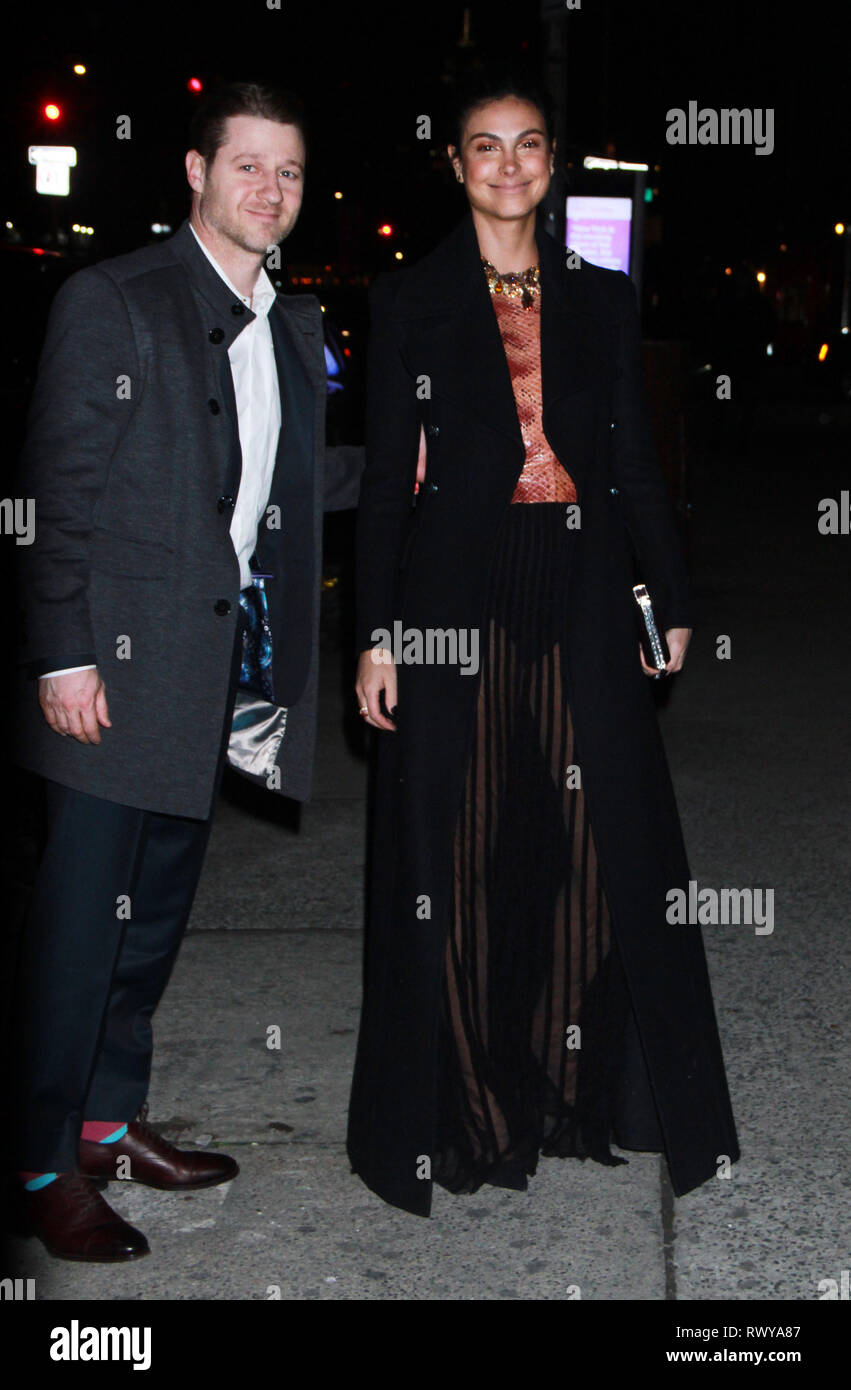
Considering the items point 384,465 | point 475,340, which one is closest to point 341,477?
point 384,465

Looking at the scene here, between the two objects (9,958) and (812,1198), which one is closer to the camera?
(812,1198)

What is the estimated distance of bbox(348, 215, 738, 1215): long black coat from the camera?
129 inches

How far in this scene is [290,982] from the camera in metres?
4.70

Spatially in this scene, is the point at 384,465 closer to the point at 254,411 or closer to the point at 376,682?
the point at 254,411

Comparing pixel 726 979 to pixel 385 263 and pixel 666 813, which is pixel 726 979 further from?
pixel 385 263

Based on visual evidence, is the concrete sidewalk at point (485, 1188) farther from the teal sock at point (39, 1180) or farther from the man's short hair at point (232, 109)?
the man's short hair at point (232, 109)

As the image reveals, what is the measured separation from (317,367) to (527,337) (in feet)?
1.48

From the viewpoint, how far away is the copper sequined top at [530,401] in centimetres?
327

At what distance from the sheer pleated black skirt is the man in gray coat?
48 centimetres

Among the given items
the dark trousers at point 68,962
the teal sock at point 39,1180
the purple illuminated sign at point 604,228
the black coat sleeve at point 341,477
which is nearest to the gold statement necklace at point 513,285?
the black coat sleeve at point 341,477

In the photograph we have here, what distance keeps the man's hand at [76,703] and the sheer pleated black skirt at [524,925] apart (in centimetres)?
79

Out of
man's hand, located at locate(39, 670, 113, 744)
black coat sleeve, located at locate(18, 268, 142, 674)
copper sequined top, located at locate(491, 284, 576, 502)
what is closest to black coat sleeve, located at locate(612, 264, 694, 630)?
copper sequined top, located at locate(491, 284, 576, 502)

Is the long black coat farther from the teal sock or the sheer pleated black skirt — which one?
the teal sock
